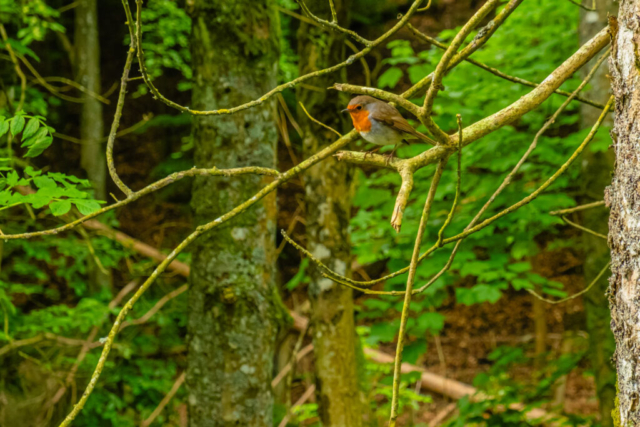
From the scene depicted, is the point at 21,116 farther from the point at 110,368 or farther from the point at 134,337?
the point at 134,337

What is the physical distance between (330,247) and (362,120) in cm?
131

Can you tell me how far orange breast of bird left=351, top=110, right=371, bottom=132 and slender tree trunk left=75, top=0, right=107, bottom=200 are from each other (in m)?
5.46

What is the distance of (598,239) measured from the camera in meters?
3.53

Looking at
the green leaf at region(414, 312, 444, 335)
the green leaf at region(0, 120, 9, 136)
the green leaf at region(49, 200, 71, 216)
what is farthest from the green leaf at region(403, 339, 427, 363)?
the green leaf at region(0, 120, 9, 136)

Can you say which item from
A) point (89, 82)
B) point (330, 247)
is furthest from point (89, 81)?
point (330, 247)

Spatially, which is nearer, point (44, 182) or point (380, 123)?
point (44, 182)

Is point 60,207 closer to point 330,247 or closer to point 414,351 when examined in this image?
point 330,247

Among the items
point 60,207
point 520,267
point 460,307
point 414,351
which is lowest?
point 460,307

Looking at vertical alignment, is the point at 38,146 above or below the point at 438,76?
below

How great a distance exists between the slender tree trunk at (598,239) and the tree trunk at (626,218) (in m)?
2.40

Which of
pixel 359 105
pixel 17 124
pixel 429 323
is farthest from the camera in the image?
pixel 429 323

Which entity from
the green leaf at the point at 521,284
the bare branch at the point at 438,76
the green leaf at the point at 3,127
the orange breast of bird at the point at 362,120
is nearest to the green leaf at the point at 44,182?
the green leaf at the point at 3,127

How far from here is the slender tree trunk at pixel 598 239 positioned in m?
3.45

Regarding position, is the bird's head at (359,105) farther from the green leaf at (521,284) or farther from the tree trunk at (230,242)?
the green leaf at (521,284)
